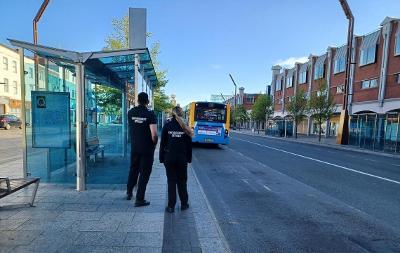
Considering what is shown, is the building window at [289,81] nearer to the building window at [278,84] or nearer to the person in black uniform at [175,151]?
the building window at [278,84]

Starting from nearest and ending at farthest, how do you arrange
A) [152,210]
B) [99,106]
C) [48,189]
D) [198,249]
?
1. [198,249]
2. [152,210]
3. [48,189]
4. [99,106]

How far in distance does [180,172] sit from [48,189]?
3100 mm

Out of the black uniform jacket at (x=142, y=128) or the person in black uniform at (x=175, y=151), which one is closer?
the person in black uniform at (x=175, y=151)

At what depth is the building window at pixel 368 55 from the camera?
96.8ft

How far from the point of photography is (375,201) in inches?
264

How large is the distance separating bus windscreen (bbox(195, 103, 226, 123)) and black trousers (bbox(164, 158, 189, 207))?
500 inches

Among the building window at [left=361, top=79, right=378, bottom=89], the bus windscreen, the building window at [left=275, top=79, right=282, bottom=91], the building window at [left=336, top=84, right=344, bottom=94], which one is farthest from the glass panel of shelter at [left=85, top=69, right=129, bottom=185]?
the building window at [left=275, top=79, right=282, bottom=91]

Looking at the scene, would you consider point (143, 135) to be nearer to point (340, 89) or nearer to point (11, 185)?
point (11, 185)

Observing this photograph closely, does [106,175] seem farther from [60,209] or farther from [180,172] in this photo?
[180,172]

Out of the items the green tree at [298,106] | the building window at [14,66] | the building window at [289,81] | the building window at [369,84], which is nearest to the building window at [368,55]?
the building window at [369,84]

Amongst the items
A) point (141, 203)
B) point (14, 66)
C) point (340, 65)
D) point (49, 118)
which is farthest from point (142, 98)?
point (14, 66)

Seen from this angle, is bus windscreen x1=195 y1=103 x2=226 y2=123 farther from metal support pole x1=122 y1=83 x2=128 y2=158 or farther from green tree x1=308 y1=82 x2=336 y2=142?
green tree x1=308 y1=82 x2=336 y2=142

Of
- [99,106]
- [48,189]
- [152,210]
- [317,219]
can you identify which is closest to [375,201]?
[317,219]

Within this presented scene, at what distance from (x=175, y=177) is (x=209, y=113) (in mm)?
12896
